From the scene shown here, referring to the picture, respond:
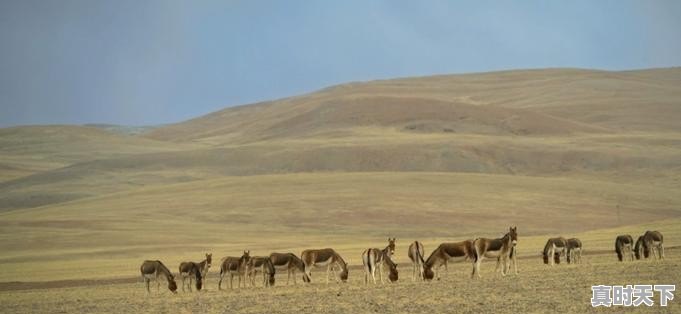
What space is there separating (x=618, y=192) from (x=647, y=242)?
49327mm

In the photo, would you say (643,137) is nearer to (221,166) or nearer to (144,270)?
(221,166)

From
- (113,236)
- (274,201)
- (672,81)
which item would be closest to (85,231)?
(113,236)

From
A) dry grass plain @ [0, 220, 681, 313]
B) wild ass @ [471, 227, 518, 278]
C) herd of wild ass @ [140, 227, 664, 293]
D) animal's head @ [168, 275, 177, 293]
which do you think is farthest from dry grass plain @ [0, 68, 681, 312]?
wild ass @ [471, 227, 518, 278]

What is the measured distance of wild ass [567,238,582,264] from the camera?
34.0m

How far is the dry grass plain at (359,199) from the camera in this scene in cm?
2711

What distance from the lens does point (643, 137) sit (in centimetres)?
11825

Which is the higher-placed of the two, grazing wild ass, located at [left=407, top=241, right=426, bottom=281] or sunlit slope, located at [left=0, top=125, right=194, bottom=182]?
sunlit slope, located at [left=0, top=125, right=194, bottom=182]

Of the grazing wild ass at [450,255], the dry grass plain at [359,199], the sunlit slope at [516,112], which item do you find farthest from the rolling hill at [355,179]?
the grazing wild ass at [450,255]

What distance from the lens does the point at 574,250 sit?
34562mm

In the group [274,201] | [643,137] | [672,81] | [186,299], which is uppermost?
[672,81]

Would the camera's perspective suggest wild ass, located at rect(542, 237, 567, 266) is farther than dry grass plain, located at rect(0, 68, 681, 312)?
Yes

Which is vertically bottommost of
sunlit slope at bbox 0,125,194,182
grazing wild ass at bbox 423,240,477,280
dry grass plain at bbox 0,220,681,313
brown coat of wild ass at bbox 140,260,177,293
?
dry grass plain at bbox 0,220,681,313

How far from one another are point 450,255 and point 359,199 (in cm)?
4862

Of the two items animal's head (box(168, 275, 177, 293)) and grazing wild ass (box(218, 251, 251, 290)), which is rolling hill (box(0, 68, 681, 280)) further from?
animal's head (box(168, 275, 177, 293))
